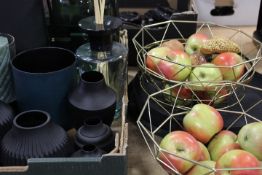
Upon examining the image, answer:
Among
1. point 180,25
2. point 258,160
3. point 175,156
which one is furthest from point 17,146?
point 180,25

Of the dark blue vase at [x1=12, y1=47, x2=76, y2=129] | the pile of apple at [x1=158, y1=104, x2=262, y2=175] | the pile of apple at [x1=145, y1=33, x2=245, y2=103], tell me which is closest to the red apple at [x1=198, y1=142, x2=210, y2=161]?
the pile of apple at [x1=158, y1=104, x2=262, y2=175]

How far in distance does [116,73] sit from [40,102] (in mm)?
161

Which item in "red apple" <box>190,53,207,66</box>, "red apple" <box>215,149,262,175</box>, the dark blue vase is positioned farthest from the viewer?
"red apple" <box>190,53,207,66</box>

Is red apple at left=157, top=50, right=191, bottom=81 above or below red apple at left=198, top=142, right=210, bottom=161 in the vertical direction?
above

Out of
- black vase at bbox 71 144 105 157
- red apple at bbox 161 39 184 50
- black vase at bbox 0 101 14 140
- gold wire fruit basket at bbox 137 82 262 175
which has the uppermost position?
red apple at bbox 161 39 184 50

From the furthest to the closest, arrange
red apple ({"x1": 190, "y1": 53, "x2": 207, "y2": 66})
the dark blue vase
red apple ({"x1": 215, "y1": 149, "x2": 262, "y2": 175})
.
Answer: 1. red apple ({"x1": 190, "y1": 53, "x2": 207, "y2": 66})
2. the dark blue vase
3. red apple ({"x1": 215, "y1": 149, "x2": 262, "y2": 175})

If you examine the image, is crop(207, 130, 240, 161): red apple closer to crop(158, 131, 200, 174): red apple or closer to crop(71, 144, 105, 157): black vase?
crop(158, 131, 200, 174): red apple

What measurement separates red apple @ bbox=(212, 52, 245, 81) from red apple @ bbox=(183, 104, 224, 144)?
0.12 meters

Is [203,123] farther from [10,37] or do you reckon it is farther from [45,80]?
[10,37]

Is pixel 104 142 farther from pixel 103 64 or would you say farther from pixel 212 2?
pixel 212 2

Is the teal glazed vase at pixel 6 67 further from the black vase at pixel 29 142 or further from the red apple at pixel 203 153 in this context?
the red apple at pixel 203 153

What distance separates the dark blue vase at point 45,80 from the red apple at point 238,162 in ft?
0.81

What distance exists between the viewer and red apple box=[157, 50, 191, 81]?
2.13ft

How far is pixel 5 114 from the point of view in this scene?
0.55 m
